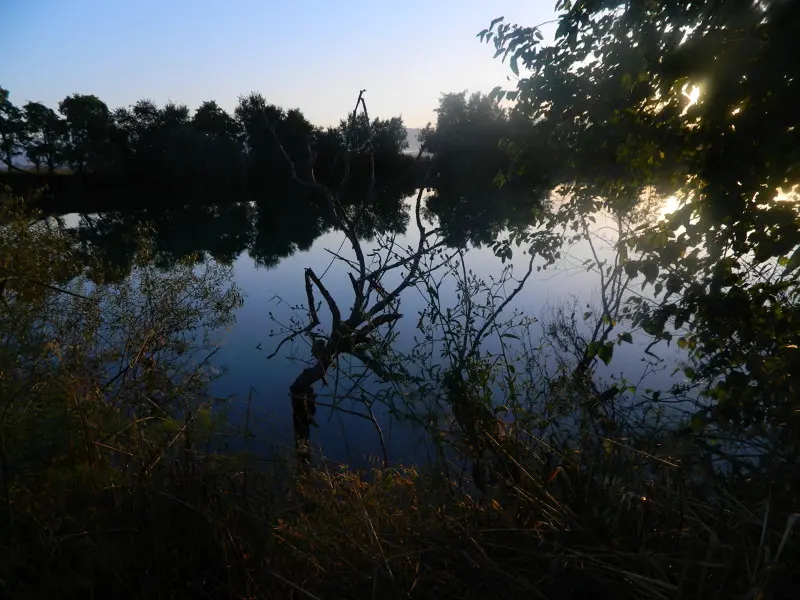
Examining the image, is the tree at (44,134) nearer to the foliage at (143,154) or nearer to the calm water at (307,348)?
the foliage at (143,154)

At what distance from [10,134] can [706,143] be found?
42.6 meters

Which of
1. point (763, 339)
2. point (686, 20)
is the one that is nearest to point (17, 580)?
point (763, 339)

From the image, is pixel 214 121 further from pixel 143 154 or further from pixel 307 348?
pixel 307 348

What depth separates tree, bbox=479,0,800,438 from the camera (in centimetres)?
160

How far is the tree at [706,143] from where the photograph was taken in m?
1.60

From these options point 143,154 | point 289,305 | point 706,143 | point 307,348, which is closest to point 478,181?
point 307,348

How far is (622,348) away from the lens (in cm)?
879

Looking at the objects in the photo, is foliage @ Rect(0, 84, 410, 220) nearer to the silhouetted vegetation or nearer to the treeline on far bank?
the treeline on far bank

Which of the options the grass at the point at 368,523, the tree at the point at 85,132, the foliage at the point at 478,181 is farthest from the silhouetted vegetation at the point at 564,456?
the tree at the point at 85,132

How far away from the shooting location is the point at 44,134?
34.2 m

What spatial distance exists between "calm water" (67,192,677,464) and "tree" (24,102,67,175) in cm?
1161

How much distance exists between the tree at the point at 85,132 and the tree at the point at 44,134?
0.55 metres

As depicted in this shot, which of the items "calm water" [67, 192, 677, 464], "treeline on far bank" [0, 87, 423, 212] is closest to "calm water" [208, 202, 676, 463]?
"calm water" [67, 192, 677, 464]

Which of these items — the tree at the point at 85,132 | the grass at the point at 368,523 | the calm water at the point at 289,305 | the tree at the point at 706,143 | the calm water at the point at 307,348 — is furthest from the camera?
the tree at the point at 85,132
